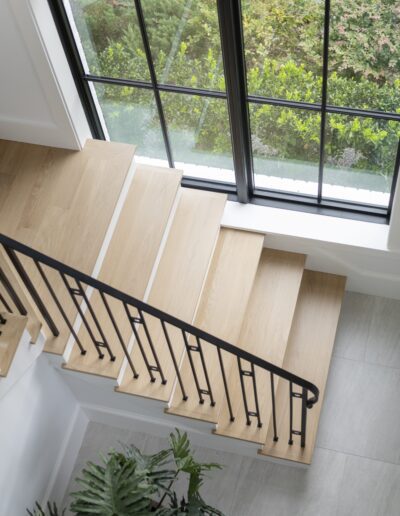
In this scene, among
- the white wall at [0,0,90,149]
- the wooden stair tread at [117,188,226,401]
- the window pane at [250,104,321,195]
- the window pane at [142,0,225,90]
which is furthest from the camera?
the window pane at [250,104,321,195]

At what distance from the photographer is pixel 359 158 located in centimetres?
452

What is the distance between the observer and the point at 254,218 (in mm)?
5062

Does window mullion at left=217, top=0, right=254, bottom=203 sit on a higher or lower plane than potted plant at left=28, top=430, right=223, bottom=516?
higher

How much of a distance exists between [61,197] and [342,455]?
8.09 feet

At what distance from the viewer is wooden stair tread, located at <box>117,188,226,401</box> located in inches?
169

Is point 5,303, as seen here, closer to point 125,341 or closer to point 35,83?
point 125,341

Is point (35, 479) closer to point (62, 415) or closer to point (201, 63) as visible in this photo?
point (62, 415)

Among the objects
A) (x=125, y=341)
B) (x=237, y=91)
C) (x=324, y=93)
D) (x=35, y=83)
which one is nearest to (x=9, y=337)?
(x=125, y=341)

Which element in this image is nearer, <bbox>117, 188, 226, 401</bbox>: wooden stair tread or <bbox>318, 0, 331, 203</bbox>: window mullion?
<bbox>318, 0, 331, 203</bbox>: window mullion

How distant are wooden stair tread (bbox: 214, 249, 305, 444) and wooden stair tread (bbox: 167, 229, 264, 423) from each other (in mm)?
190

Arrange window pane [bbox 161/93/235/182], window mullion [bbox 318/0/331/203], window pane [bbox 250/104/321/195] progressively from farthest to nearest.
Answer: window pane [bbox 161/93/235/182] < window pane [bbox 250/104/321/195] < window mullion [bbox 318/0/331/203]

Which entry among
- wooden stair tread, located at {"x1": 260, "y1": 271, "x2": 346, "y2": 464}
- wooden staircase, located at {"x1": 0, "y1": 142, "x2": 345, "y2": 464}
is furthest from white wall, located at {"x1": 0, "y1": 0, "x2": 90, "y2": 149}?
wooden stair tread, located at {"x1": 260, "y1": 271, "x2": 346, "y2": 464}

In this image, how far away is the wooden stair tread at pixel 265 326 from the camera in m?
4.46

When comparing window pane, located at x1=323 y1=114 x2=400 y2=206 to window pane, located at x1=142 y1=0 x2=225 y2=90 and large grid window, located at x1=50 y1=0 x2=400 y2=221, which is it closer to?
large grid window, located at x1=50 y1=0 x2=400 y2=221
